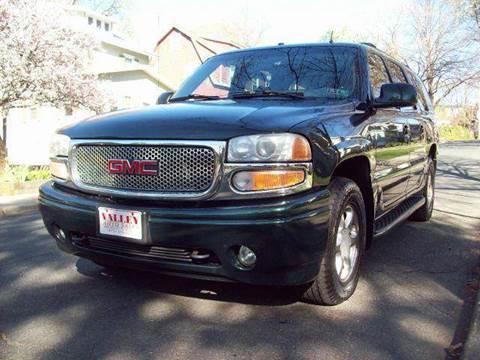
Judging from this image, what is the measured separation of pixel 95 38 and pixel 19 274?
11302mm

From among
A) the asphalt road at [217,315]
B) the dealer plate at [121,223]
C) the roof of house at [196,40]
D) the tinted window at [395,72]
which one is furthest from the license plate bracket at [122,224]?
the roof of house at [196,40]

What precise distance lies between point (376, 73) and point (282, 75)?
93cm

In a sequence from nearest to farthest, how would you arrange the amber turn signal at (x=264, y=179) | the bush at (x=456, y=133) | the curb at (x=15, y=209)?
the amber turn signal at (x=264, y=179) → the curb at (x=15, y=209) → the bush at (x=456, y=133)

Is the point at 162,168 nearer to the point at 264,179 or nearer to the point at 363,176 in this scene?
the point at 264,179

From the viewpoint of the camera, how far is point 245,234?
2.67 meters

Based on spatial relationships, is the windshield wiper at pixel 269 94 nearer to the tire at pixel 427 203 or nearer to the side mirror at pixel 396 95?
the side mirror at pixel 396 95

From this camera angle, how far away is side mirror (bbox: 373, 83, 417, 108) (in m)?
3.85

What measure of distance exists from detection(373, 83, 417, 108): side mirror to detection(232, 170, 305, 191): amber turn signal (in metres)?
1.52

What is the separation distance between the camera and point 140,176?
2990 millimetres

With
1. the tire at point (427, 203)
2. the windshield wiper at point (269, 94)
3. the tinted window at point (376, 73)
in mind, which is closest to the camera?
the windshield wiper at point (269, 94)

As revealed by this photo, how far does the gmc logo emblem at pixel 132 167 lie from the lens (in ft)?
9.66

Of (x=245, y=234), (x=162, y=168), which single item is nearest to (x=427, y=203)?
(x=245, y=234)

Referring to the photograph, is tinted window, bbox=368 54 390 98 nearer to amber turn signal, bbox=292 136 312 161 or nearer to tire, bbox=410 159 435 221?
amber turn signal, bbox=292 136 312 161

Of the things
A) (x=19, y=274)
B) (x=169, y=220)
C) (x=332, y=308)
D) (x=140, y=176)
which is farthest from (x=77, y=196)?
(x=332, y=308)
